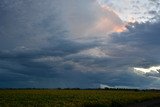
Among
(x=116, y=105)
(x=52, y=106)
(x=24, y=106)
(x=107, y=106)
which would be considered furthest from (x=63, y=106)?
(x=116, y=105)

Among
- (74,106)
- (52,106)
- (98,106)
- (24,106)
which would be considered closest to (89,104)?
(98,106)

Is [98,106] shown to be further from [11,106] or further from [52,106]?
[11,106]

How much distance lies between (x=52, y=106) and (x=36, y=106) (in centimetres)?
208

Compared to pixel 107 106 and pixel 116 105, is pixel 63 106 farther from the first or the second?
pixel 116 105

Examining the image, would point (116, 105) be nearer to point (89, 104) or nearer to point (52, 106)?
point (89, 104)

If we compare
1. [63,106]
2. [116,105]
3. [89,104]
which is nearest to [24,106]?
[63,106]

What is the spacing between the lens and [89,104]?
162ft

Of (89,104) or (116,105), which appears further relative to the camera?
(116,105)

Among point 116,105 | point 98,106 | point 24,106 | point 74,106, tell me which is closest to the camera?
point 24,106

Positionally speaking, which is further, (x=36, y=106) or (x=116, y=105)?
(x=116, y=105)

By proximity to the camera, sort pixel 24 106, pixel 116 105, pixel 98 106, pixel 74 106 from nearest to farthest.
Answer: pixel 24 106 → pixel 74 106 → pixel 98 106 → pixel 116 105

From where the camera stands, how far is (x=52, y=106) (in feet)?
143

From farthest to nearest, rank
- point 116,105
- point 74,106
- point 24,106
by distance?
point 116,105 → point 74,106 → point 24,106

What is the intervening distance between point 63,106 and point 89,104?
627cm
